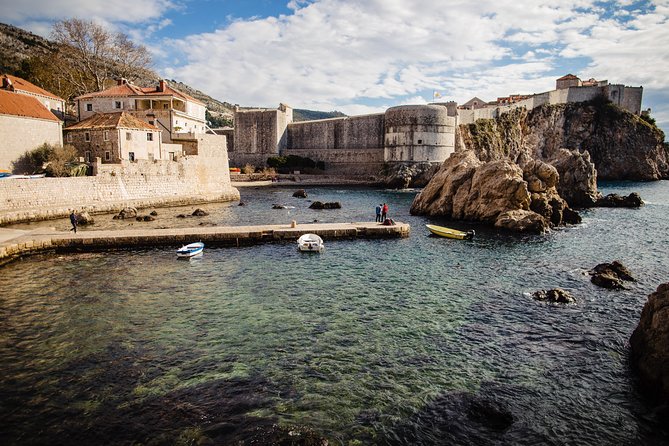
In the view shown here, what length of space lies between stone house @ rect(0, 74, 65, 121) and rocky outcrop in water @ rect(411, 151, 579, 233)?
34.3 meters

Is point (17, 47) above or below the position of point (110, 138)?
above

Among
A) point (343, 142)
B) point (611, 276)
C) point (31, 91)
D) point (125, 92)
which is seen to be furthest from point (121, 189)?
point (343, 142)

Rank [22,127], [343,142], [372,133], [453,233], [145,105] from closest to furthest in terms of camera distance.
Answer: [453,233] → [22,127] → [145,105] → [372,133] → [343,142]

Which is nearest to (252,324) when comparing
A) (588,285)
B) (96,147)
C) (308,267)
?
(308,267)

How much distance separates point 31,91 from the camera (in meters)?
36.8

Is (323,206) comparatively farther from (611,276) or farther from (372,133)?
(372,133)

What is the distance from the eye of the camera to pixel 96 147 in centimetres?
3419

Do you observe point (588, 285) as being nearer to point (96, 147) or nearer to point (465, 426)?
point (465, 426)

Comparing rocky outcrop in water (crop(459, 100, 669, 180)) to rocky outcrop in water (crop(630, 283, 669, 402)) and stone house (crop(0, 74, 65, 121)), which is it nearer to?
stone house (crop(0, 74, 65, 121))

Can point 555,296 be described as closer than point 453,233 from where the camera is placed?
Yes

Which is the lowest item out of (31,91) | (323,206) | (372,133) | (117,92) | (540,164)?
(323,206)

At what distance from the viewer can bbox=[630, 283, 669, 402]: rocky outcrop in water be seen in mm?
8758

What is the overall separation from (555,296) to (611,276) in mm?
3820

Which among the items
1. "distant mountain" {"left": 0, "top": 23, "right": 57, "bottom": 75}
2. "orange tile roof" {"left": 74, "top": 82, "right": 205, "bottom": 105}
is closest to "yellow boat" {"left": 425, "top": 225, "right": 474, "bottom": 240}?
"orange tile roof" {"left": 74, "top": 82, "right": 205, "bottom": 105}
